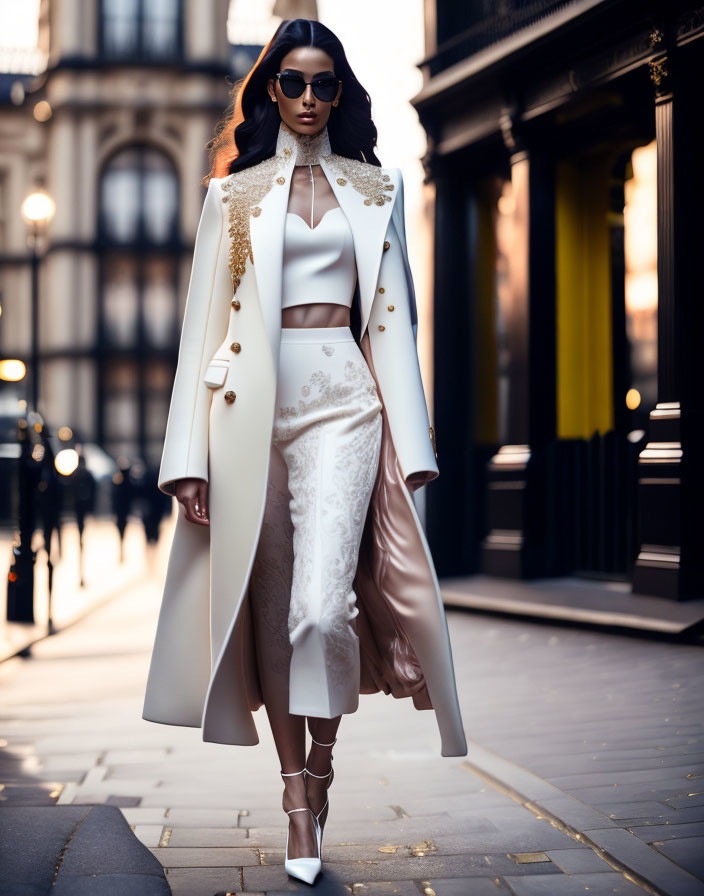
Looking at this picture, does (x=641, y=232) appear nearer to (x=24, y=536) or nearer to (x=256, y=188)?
(x=24, y=536)

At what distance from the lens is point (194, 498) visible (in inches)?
127

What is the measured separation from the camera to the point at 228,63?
4078 centimetres

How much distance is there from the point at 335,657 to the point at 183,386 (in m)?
0.86

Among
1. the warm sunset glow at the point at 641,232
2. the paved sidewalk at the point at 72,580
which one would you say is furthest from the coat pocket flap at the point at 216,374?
the warm sunset glow at the point at 641,232

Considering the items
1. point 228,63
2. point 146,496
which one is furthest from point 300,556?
point 228,63

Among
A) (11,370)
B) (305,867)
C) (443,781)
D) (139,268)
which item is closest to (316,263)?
(305,867)

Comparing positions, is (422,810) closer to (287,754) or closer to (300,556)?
(287,754)

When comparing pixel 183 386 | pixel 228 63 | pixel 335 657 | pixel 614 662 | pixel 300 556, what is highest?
pixel 228 63

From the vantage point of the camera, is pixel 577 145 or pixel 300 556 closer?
pixel 300 556

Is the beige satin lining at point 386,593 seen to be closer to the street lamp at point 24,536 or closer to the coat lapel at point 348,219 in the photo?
the coat lapel at point 348,219

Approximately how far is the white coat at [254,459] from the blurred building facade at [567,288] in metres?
5.25

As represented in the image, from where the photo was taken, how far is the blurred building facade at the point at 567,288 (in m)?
8.29

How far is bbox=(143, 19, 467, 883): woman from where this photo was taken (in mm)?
3092

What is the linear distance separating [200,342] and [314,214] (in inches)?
18.9
